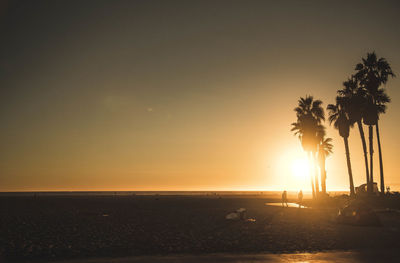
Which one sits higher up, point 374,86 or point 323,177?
point 374,86

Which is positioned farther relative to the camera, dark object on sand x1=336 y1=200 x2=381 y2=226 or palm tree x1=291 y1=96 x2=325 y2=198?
palm tree x1=291 y1=96 x2=325 y2=198

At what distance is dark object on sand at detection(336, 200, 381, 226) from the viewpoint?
68.7 feet

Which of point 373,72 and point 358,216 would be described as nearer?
point 358,216

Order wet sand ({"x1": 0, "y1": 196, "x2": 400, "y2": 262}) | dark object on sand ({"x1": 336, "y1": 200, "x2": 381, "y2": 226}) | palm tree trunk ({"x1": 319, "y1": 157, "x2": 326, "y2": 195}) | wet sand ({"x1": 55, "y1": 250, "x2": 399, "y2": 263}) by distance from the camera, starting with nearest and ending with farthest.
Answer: wet sand ({"x1": 55, "y1": 250, "x2": 399, "y2": 263}), wet sand ({"x1": 0, "y1": 196, "x2": 400, "y2": 262}), dark object on sand ({"x1": 336, "y1": 200, "x2": 381, "y2": 226}), palm tree trunk ({"x1": 319, "y1": 157, "x2": 326, "y2": 195})

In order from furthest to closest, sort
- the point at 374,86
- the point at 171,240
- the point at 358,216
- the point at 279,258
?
1. the point at 374,86
2. the point at 358,216
3. the point at 171,240
4. the point at 279,258

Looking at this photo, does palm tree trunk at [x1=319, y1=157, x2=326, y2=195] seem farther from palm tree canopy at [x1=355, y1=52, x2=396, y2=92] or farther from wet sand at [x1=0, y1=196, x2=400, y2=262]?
wet sand at [x1=0, y1=196, x2=400, y2=262]

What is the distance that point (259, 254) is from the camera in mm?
12469

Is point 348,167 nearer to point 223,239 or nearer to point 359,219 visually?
point 359,219

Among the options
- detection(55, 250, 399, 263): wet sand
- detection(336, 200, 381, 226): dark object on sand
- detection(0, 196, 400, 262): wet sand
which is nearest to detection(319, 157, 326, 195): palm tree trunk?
detection(336, 200, 381, 226): dark object on sand

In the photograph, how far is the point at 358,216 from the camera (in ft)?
70.2

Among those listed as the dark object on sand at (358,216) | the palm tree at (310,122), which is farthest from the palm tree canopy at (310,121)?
the dark object on sand at (358,216)

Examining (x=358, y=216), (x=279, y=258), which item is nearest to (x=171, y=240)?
(x=279, y=258)

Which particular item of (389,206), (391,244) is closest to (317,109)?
(389,206)

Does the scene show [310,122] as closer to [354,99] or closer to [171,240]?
[354,99]
